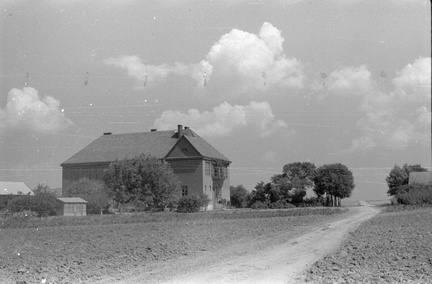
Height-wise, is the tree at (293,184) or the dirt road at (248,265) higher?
the tree at (293,184)

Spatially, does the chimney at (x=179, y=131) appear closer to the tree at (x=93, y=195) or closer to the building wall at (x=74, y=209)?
the tree at (x=93, y=195)

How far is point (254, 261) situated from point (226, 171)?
A: 6341cm

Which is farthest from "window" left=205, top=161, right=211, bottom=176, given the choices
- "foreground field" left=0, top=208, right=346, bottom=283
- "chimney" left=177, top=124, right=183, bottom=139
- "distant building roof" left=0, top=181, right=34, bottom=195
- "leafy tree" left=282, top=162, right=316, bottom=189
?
"foreground field" left=0, top=208, right=346, bottom=283

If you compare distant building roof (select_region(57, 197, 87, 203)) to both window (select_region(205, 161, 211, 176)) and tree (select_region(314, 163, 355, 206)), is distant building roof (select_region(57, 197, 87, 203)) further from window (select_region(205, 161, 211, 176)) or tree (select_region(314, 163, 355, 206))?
tree (select_region(314, 163, 355, 206))

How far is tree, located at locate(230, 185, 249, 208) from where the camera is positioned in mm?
82562

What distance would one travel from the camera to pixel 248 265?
15289 mm

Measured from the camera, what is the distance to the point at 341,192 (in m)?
67.8

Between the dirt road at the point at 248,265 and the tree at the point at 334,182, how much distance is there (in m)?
46.9

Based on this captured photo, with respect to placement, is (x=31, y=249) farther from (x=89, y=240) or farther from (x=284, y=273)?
(x=284, y=273)

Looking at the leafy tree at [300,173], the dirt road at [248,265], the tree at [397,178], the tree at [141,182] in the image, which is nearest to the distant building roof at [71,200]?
the tree at [141,182]

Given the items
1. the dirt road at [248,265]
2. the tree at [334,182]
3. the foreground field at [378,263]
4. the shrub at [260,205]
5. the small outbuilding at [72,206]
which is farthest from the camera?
the shrub at [260,205]

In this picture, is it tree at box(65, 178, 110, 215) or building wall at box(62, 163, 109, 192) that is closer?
tree at box(65, 178, 110, 215)

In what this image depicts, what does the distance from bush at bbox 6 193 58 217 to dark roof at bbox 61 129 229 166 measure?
1104 inches

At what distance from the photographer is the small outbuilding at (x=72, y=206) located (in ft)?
158
